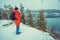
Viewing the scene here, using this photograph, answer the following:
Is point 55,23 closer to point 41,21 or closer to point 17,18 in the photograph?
point 41,21

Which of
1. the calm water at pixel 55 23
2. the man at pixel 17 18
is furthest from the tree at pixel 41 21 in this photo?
the man at pixel 17 18

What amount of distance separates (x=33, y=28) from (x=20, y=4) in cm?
32

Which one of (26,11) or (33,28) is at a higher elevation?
(26,11)

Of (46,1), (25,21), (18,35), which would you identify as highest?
(46,1)

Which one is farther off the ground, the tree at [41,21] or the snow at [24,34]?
the tree at [41,21]

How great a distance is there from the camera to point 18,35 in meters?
1.85

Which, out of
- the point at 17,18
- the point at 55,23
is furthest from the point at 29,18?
the point at 55,23

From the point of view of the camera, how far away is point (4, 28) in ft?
6.19

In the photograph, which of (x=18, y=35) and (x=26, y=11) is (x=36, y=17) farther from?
(x=18, y=35)

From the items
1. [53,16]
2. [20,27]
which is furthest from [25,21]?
[53,16]

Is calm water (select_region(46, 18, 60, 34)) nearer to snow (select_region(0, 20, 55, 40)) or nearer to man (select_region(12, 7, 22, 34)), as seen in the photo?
snow (select_region(0, 20, 55, 40))

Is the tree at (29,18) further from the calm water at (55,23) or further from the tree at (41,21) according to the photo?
the calm water at (55,23)

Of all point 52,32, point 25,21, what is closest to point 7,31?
point 25,21

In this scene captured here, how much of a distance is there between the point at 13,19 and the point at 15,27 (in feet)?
0.31
